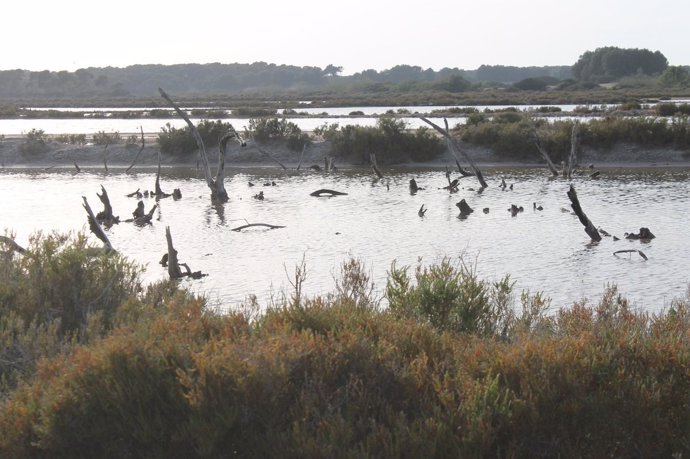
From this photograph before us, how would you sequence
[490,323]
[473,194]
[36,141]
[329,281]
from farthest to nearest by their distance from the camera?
[36,141], [473,194], [329,281], [490,323]

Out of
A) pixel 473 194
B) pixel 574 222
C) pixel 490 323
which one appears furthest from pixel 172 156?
pixel 490 323

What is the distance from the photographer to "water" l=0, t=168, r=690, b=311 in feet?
66.2

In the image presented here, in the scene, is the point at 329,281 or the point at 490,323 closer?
the point at 490,323

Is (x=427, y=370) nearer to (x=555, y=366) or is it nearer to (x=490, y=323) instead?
(x=555, y=366)

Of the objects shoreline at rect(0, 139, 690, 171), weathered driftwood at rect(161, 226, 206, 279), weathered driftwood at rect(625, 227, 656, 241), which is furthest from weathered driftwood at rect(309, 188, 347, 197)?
weathered driftwood at rect(161, 226, 206, 279)

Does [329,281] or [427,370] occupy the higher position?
[427,370]

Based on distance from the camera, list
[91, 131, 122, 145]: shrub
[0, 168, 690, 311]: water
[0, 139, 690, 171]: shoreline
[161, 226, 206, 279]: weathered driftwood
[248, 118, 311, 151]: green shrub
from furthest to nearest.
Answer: [91, 131, 122, 145]: shrub → [248, 118, 311, 151]: green shrub → [0, 139, 690, 171]: shoreline → [0, 168, 690, 311]: water → [161, 226, 206, 279]: weathered driftwood

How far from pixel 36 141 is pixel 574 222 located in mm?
37469

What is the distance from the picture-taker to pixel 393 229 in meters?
27.7

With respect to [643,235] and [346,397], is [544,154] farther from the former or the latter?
[346,397]

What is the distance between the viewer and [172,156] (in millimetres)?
53656

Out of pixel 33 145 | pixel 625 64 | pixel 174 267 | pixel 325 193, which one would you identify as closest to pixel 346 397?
pixel 174 267

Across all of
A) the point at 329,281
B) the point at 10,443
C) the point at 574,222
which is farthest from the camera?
the point at 574,222

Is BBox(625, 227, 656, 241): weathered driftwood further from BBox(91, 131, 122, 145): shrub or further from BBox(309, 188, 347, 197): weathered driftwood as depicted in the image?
BBox(91, 131, 122, 145): shrub
